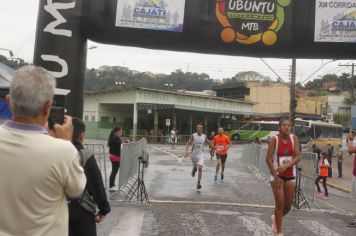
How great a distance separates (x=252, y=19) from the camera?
31.1ft

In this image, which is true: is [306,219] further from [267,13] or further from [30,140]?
[30,140]

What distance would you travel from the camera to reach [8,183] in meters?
2.67

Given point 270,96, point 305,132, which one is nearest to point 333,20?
point 305,132

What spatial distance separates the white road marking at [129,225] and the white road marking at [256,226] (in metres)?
1.73

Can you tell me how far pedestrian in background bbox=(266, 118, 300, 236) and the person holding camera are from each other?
5198 millimetres

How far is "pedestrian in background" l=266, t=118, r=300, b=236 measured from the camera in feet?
24.8

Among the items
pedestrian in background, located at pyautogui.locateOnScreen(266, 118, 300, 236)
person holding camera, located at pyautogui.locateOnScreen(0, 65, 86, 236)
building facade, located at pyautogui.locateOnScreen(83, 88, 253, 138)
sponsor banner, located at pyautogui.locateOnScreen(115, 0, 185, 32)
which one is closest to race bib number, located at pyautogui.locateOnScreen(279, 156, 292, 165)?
pedestrian in background, located at pyautogui.locateOnScreen(266, 118, 300, 236)

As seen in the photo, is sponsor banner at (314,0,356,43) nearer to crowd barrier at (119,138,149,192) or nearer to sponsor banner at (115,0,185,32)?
sponsor banner at (115,0,185,32)

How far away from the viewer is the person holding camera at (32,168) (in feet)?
8.73

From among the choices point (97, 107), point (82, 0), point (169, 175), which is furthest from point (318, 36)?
point (97, 107)

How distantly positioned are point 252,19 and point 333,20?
1.45m

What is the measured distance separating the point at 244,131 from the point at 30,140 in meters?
58.7

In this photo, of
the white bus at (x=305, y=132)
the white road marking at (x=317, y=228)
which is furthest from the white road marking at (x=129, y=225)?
the white bus at (x=305, y=132)

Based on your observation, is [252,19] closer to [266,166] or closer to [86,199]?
[86,199]
